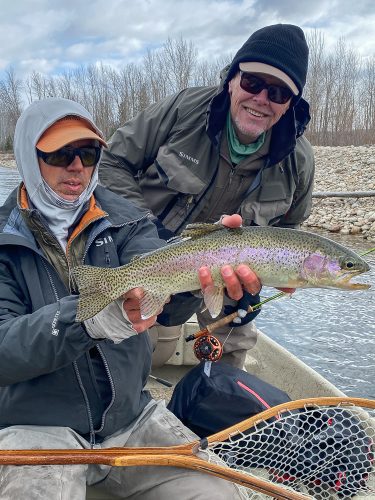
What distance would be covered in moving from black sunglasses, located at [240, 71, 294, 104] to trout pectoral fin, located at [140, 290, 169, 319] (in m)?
1.58

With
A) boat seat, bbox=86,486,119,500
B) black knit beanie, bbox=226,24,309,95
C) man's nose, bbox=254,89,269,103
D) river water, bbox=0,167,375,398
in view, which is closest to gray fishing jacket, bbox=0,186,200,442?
boat seat, bbox=86,486,119,500

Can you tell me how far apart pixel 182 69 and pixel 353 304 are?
4414cm

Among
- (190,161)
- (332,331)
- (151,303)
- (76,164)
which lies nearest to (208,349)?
(151,303)

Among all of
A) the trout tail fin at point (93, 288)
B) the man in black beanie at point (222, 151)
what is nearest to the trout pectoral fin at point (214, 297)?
the trout tail fin at point (93, 288)

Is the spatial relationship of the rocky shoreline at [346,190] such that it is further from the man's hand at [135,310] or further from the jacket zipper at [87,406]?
the jacket zipper at [87,406]

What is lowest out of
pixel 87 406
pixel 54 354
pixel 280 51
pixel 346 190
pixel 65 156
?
pixel 346 190

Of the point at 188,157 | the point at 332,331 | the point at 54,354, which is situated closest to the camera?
the point at 54,354

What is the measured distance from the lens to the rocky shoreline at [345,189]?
48.7 feet

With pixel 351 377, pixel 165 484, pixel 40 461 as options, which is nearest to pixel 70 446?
pixel 40 461

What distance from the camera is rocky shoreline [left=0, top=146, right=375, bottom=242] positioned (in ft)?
48.7

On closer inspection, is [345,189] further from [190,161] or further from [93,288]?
[93,288]

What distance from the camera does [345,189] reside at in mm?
18484

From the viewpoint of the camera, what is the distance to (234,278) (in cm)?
254

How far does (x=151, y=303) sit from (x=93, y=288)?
292mm
